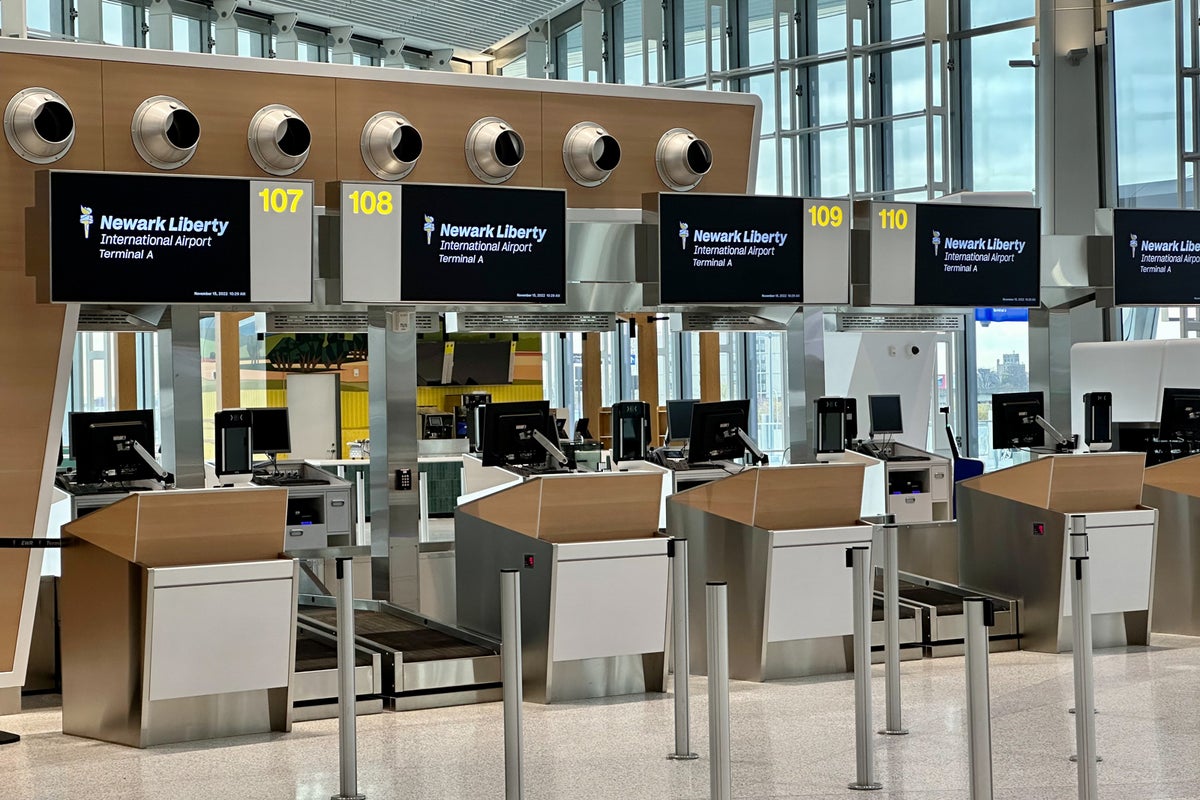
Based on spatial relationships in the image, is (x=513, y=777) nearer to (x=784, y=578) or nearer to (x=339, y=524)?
(x=784, y=578)

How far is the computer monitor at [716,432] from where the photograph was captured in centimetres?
1001

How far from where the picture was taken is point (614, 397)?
1786 centimetres

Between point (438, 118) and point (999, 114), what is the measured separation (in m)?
7.37

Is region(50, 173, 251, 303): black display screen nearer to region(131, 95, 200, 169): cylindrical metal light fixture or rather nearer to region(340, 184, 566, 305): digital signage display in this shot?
region(340, 184, 566, 305): digital signage display

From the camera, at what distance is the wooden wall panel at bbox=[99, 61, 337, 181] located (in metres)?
7.17

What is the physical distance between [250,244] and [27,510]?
170 cm

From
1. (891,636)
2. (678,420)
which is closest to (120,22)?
(678,420)

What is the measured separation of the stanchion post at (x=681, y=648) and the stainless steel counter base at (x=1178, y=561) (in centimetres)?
389

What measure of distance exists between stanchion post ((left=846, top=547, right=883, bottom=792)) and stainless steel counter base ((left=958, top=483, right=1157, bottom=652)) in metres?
2.88

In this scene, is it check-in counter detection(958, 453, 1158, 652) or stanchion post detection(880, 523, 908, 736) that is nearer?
stanchion post detection(880, 523, 908, 736)

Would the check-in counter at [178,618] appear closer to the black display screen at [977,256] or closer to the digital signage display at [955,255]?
the digital signage display at [955,255]

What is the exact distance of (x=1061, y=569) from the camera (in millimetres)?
7594

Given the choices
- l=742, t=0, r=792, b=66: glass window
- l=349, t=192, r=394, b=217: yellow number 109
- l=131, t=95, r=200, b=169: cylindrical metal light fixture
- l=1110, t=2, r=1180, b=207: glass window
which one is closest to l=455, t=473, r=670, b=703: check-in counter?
l=349, t=192, r=394, b=217: yellow number 109

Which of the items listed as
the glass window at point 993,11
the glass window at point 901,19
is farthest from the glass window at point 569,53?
the glass window at point 993,11
